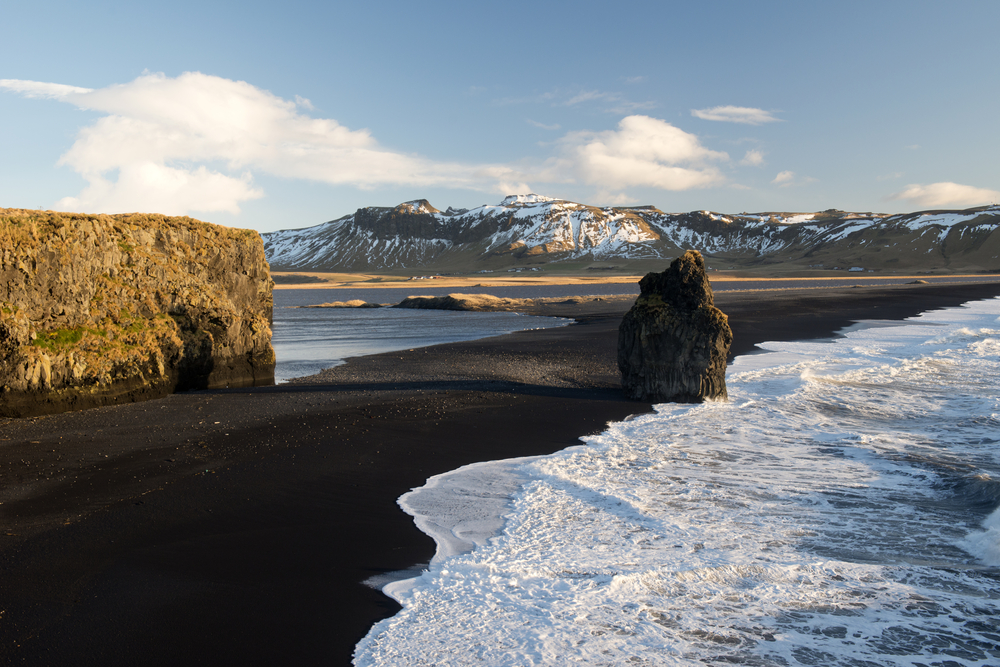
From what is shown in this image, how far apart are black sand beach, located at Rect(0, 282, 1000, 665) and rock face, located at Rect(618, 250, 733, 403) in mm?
958

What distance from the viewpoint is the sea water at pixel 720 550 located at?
5.37 m

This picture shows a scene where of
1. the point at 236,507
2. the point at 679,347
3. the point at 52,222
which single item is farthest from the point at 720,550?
the point at 52,222

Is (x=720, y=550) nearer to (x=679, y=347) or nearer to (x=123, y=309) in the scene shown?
(x=679, y=347)

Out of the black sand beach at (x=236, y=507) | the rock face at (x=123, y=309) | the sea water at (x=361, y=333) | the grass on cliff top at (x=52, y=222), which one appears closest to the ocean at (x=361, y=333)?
the sea water at (x=361, y=333)

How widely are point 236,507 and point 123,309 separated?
38.2ft

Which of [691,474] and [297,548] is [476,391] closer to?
[691,474]

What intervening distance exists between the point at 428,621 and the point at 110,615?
3063 millimetres

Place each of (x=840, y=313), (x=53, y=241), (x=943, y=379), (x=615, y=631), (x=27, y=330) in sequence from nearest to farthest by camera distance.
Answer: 1. (x=615, y=631)
2. (x=27, y=330)
3. (x=53, y=241)
4. (x=943, y=379)
5. (x=840, y=313)

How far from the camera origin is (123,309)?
17328 millimetres

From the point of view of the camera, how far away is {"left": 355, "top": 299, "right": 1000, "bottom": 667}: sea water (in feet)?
17.6

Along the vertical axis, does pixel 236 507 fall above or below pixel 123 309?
below

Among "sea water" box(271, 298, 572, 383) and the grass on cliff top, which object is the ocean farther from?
the grass on cliff top

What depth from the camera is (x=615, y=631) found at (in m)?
5.54

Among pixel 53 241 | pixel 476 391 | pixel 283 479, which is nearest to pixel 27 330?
pixel 53 241
